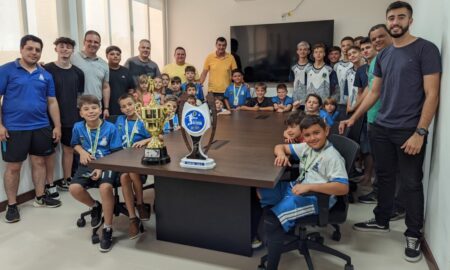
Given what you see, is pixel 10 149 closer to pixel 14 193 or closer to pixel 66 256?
pixel 14 193

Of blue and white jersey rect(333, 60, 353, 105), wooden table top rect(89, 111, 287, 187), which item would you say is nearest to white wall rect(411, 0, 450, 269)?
wooden table top rect(89, 111, 287, 187)

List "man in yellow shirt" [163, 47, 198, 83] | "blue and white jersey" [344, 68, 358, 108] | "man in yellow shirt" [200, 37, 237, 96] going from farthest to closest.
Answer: "man in yellow shirt" [200, 37, 237, 96] < "man in yellow shirt" [163, 47, 198, 83] < "blue and white jersey" [344, 68, 358, 108]

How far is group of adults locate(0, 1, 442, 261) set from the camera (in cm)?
236

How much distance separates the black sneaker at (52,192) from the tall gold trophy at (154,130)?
188 centimetres

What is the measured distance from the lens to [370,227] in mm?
2918

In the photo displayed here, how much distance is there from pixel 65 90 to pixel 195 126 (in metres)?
2.25

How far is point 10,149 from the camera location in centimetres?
329

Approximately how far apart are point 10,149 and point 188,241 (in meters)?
1.88

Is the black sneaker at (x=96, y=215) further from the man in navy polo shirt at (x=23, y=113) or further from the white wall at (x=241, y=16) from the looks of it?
the white wall at (x=241, y=16)

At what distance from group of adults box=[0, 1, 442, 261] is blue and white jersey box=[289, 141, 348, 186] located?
0.62 meters

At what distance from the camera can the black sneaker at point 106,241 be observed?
8.64 ft

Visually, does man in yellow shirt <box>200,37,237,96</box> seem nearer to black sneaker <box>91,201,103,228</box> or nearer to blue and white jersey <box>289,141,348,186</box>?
black sneaker <box>91,201,103,228</box>

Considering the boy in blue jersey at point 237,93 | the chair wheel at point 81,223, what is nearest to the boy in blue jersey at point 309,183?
the chair wheel at point 81,223

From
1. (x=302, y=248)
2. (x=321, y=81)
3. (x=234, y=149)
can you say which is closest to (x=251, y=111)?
(x=321, y=81)
